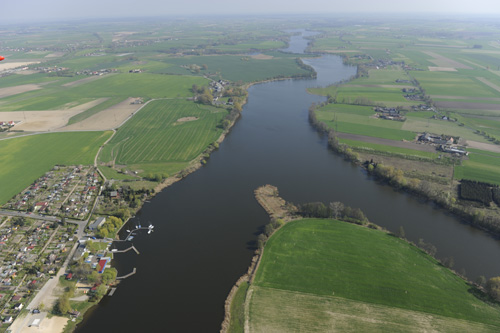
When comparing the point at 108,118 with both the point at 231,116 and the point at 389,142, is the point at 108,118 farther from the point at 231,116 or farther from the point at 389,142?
the point at 389,142

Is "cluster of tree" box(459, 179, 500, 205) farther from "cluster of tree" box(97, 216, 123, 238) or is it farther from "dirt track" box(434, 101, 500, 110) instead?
"cluster of tree" box(97, 216, 123, 238)

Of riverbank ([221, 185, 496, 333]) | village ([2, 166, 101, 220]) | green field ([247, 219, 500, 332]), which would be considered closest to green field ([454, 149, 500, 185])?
riverbank ([221, 185, 496, 333])

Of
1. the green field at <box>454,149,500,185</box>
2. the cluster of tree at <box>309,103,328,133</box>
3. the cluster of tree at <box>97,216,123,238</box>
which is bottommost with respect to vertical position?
the cluster of tree at <box>97,216,123,238</box>

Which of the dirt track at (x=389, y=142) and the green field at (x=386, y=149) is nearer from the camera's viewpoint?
the green field at (x=386, y=149)

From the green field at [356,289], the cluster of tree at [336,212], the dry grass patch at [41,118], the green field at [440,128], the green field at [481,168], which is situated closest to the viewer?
the green field at [356,289]

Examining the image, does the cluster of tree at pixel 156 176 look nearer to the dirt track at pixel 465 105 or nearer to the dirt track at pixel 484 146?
the dirt track at pixel 484 146

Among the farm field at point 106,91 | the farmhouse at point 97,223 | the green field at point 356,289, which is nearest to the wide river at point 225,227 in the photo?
the green field at point 356,289

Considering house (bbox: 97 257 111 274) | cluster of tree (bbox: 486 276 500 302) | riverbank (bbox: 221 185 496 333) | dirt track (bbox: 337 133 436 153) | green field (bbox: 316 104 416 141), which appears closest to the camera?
riverbank (bbox: 221 185 496 333)
